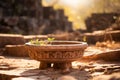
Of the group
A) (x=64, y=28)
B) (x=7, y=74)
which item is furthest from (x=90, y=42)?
(x=64, y=28)

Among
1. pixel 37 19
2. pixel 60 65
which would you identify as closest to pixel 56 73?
pixel 60 65

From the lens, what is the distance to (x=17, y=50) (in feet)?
27.1

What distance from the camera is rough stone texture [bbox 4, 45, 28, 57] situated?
8203mm

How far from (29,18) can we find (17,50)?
475 inches

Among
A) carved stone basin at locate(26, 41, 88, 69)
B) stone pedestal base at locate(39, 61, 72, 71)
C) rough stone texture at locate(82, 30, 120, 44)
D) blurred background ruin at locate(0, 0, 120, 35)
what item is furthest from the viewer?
blurred background ruin at locate(0, 0, 120, 35)

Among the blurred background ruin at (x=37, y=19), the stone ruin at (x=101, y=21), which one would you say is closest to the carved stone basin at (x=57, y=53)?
the blurred background ruin at (x=37, y=19)

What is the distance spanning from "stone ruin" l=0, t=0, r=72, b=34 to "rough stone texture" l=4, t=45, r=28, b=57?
335 inches

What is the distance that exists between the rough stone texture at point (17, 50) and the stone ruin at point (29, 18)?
27.9 feet

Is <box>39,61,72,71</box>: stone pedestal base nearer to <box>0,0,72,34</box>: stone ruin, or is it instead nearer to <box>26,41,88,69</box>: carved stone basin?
<box>26,41,88,69</box>: carved stone basin

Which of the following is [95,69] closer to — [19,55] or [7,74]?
[7,74]

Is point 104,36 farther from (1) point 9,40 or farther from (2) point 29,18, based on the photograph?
(2) point 29,18

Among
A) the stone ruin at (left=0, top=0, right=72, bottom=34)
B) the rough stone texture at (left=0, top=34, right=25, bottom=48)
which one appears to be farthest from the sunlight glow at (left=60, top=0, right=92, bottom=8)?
the rough stone texture at (left=0, top=34, right=25, bottom=48)

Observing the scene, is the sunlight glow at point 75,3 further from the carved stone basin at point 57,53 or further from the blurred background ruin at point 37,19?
the carved stone basin at point 57,53

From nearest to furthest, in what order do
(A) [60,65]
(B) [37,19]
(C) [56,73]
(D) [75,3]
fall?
(C) [56,73] < (A) [60,65] < (B) [37,19] < (D) [75,3]
